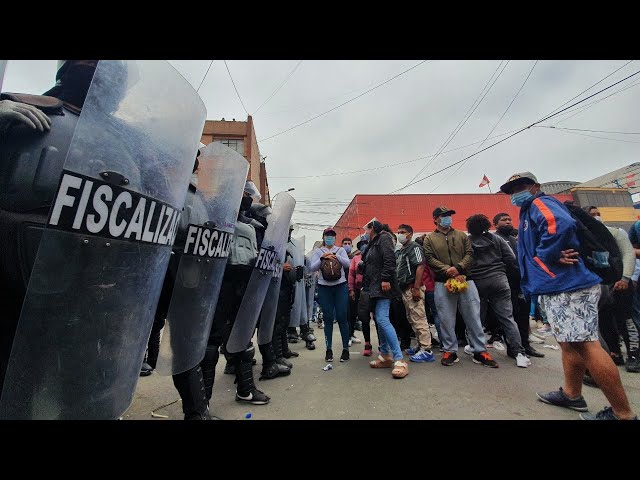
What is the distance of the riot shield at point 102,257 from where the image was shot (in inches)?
30.4

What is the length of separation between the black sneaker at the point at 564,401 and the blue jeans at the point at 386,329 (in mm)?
1294

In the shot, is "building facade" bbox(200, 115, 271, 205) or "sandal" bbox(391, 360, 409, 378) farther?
"building facade" bbox(200, 115, 271, 205)

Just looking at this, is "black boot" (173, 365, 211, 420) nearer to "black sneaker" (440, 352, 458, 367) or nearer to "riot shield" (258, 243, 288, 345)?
"riot shield" (258, 243, 288, 345)

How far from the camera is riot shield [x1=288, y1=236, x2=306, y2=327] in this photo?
4.77 metres

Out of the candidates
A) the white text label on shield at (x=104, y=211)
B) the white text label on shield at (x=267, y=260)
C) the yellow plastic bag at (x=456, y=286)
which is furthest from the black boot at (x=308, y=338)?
the white text label on shield at (x=104, y=211)

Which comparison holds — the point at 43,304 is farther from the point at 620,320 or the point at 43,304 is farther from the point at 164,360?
the point at 620,320

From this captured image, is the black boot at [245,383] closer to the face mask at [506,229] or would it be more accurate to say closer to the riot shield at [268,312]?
the riot shield at [268,312]

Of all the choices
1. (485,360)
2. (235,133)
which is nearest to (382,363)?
(485,360)

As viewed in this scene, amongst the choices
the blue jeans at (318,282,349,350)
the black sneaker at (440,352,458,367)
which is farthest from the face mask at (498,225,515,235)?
the blue jeans at (318,282,349,350)

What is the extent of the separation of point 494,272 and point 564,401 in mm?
1743

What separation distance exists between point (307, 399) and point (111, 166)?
238cm

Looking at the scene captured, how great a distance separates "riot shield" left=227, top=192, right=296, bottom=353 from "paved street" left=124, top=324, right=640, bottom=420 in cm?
63

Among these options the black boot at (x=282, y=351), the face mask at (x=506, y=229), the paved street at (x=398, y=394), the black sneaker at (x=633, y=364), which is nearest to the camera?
the paved street at (x=398, y=394)

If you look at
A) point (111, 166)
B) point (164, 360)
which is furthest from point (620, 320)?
point (111, 166)
